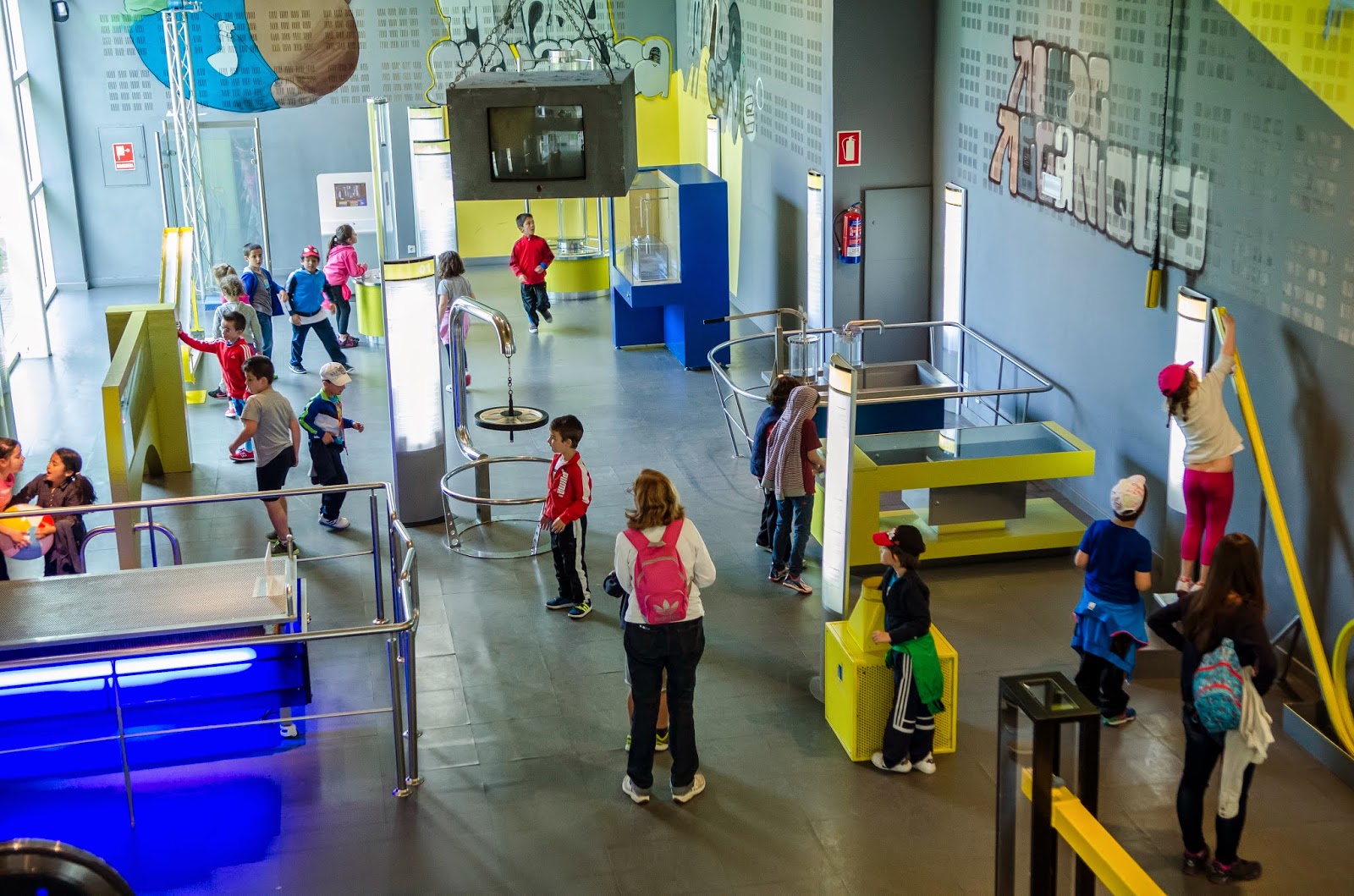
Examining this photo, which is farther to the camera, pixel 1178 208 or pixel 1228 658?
pixel 1178 208

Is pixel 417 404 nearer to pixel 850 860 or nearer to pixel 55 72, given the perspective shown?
pixel 850 860

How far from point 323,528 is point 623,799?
14.3ft

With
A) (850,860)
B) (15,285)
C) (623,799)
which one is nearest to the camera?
(850,860)

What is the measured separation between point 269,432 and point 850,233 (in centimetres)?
549

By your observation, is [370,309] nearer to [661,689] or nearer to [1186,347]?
[1186,347]

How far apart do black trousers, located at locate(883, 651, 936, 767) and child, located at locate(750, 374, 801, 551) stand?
2.37 meters

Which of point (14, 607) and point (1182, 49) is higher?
point (1182, 49)

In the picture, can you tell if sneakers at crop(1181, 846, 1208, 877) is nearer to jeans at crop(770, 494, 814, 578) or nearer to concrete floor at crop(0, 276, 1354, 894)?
concrete floor at crop(0, 276, 1354, 894)

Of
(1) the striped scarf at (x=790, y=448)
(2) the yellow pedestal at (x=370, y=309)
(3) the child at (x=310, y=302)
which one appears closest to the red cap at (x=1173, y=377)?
(1) the striped scarf at (x=790, y=448)

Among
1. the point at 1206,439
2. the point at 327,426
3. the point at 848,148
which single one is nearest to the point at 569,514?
the point at 327,426

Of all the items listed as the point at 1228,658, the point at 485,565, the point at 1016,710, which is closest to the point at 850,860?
the point at 1228,658

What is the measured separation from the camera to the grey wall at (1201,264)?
7.04 m

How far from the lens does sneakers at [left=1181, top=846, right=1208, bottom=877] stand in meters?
5.67

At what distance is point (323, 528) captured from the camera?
32.6 feet
